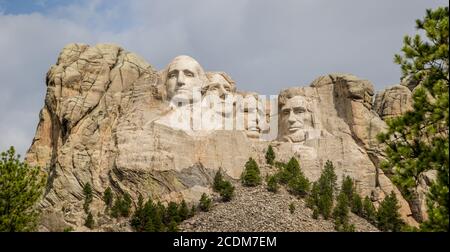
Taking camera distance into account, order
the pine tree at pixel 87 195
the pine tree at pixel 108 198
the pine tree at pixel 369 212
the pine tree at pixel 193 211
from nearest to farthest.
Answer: the pine tree at pixel 193 211 → the pine tree at pixel 87 195 → the pine tree at pixel 108 198 → the pine tree at pixel 369 212

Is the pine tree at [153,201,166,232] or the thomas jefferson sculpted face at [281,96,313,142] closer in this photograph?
the pine tree at [153,201,166,232]

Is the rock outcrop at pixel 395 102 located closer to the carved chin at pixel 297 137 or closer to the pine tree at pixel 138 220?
the carved chin at pixel 297 137

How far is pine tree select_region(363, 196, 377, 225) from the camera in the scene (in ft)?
128

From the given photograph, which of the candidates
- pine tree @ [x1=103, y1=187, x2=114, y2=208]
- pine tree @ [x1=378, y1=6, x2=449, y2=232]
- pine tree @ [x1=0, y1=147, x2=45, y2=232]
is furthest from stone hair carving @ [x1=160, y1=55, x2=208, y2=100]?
pine tree @ [x1=378, y1=6, x2=449, y2=232]

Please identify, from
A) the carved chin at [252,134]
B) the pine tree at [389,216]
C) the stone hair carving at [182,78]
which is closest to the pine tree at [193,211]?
the stone hair carving at [182,78]

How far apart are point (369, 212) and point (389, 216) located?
0.98m

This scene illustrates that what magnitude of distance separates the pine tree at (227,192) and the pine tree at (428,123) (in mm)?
15731

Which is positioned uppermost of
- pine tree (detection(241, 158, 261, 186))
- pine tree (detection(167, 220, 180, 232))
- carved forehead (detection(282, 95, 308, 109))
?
carved forehead (detection(282, 95, 308, 109))

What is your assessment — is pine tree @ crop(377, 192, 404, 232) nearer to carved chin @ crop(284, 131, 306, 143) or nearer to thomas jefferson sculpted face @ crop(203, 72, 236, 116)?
carved chin @ crop(284, 131, 306, 143)

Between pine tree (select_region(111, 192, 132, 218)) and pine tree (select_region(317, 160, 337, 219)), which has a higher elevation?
pine tree (select_region(317, 160, 337, 219))

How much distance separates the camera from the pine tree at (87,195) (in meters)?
37.9

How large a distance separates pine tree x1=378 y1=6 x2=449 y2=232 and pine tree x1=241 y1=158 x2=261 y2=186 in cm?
1677
